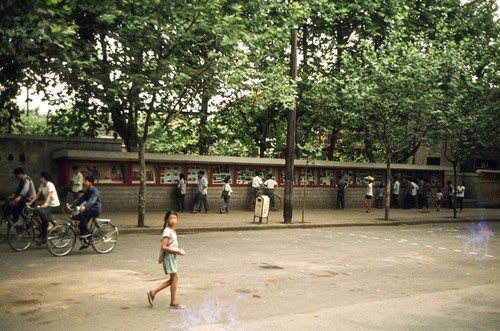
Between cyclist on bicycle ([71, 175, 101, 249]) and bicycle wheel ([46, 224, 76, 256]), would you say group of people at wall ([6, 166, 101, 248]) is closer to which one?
cyclist on bicycle ([71, 175, 101, 249])

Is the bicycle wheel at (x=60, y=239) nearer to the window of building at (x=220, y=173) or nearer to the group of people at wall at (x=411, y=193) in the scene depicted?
the window of building at (x=220, y=173)

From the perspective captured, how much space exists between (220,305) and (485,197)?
32686mm

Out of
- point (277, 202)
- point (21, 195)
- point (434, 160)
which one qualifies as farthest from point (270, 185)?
point (434, 160)

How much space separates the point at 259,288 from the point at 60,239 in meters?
5.27

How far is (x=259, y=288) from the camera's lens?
8938mm

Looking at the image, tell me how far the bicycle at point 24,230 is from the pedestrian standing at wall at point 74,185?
23.5ft

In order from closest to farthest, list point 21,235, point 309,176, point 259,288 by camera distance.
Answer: point 259,288 < point 21,235 < point 309,176

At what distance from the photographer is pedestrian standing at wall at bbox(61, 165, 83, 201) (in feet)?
65.3

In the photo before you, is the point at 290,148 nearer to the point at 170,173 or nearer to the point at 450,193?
the point at 170,173

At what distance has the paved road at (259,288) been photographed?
692 centimetres

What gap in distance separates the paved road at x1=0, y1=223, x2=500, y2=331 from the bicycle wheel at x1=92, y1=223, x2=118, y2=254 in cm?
23

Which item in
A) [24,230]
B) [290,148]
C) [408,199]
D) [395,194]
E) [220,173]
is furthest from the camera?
[408,199]

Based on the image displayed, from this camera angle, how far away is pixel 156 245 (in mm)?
13656

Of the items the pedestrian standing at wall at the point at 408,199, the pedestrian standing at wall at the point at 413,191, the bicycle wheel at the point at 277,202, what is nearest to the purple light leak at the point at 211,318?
the bicycle wheel at the point at 277,202
